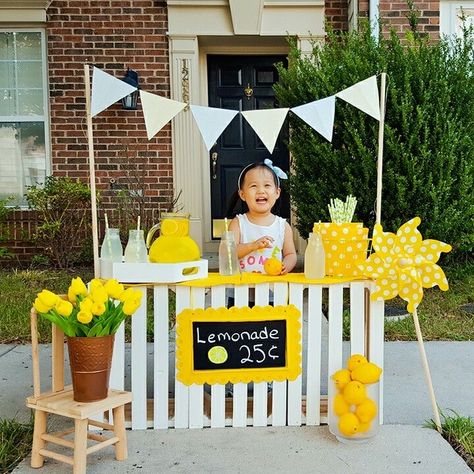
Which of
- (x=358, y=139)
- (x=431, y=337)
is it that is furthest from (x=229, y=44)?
(x=431, y=337)

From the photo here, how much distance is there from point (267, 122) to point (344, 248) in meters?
0.76

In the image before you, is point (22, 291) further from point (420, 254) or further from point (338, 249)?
point (420, 254)

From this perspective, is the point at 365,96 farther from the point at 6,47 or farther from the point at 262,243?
the point at 6,47

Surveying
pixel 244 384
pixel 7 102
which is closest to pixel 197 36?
pixel 7 102

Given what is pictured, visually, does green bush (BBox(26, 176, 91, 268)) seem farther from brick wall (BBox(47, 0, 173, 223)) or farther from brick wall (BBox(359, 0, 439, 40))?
brick wall (BBox(359, 0, 439, 40))

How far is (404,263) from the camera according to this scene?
8.70 ft

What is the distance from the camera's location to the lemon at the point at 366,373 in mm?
2613

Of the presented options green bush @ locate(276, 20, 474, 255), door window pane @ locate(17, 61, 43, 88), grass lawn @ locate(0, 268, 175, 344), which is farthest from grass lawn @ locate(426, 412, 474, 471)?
door window pane @ locate(17, 61, 43, 88)

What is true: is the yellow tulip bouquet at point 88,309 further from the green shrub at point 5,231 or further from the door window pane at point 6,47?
the door window pane at point 6,47

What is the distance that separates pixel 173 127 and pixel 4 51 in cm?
244

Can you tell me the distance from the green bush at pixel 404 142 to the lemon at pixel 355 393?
2.93 metres

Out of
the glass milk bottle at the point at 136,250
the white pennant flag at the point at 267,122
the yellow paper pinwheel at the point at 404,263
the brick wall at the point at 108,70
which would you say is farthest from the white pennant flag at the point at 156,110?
the brick wall at the point at 108,70

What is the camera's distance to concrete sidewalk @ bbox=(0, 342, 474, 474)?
2418mm

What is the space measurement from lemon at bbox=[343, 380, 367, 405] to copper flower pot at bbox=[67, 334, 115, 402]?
107 cm
